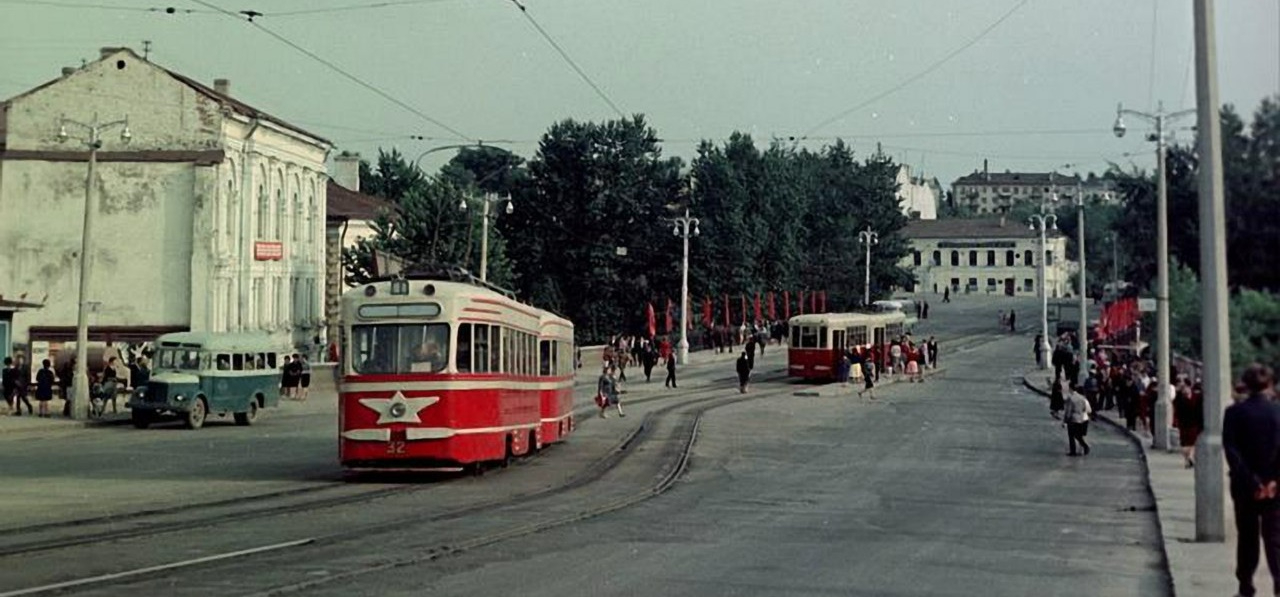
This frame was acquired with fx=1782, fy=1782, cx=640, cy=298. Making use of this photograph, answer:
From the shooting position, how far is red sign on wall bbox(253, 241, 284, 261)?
7062cm

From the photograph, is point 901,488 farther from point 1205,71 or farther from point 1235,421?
point 1235,421

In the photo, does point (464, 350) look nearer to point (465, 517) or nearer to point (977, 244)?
point (465, 517)

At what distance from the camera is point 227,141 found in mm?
67750

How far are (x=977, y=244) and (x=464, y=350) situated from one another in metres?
170

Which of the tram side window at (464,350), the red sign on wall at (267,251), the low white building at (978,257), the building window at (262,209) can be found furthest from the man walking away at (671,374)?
the low white building at (978,257)

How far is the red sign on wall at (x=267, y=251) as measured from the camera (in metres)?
70.6

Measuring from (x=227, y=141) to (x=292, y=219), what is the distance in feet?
30.0

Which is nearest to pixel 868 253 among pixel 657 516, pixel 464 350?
pixel 464 350

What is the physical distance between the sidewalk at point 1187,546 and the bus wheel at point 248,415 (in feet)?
75.9

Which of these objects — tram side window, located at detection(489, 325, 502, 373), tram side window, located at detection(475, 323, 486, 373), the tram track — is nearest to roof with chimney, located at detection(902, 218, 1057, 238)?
the tram track

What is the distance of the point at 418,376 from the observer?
84.1ft

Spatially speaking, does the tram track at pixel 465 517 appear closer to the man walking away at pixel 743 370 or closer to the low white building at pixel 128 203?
the man walking away at pixel 743 370

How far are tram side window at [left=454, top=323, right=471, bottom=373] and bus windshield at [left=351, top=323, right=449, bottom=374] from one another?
0.68ft

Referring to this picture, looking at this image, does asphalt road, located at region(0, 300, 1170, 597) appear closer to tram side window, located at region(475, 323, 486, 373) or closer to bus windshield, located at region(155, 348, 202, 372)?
bus windshield, located at region(155, 348, 202, 372)
